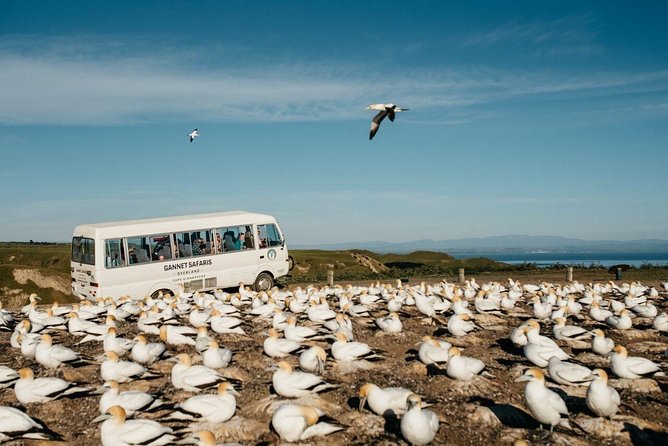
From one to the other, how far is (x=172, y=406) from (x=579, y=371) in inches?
277

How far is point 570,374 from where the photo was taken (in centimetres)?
951

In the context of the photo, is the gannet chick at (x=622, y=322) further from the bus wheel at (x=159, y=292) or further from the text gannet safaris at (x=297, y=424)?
the bus wheel at (x=159, y=292)

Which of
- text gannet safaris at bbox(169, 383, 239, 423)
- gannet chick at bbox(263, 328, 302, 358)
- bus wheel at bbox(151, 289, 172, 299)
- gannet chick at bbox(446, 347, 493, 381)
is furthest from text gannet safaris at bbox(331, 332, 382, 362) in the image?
bus wheel at bbox(151, 289, 172, 299)

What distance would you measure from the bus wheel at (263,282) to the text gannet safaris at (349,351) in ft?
40.0

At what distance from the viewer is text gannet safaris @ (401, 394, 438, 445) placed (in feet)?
23.5

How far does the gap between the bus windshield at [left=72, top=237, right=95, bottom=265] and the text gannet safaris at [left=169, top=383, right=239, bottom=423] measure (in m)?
13.2

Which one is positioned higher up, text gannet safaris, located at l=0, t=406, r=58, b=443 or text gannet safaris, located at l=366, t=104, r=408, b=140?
text gannet safaris, located at l=366, t=104, r=408, b=140

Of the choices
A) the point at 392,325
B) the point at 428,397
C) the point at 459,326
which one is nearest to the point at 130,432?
the point at 428,397

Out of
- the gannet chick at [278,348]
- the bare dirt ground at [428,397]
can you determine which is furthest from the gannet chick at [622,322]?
the gannet chick at [278,348]

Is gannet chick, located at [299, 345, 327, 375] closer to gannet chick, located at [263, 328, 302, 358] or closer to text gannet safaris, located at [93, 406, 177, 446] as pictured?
gannet chick, located at [263, 328, 302, 358]

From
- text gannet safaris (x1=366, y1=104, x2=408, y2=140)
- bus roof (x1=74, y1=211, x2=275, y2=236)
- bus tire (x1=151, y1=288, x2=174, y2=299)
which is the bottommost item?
bus tire (x1=151, y1=288, x2=174, y2=299)

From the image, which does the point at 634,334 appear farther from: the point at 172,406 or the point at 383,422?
the point at 172,406

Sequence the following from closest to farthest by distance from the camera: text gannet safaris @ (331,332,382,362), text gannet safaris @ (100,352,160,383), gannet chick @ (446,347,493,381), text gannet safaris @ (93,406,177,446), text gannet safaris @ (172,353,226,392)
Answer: text gannet safaris @ (93,406,177,446)
text gannet safaris @ (172,353,226,392)
gannet chick @ (446,347,493,381)
text gannet safaris @ (100,352,160,383)
text gannet safaris @ (331,332,382,362)

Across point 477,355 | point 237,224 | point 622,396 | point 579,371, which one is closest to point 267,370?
point 477,355
